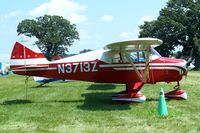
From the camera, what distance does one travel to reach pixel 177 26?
231ft

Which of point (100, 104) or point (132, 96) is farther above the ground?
point (132, 96)

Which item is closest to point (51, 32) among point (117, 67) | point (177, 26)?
point (177, 26)

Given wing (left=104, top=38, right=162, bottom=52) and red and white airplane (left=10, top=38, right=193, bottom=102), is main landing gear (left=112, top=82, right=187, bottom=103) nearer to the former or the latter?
red and white airplane (left=10, top=38, right=193, bottom=102)

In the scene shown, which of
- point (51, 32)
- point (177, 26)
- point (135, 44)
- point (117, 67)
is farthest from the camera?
point (51, 32)

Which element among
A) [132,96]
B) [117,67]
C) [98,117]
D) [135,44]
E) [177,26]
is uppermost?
[177,26]

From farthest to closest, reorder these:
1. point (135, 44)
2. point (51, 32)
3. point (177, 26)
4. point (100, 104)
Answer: point (51, 32), point (177, 26), point (100, 104), point (135, 44)

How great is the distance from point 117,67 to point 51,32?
93.2m

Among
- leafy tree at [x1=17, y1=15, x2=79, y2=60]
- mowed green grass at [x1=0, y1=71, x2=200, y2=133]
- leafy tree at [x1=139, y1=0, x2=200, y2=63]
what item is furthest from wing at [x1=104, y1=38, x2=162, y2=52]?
leafy tree at [x1=17, y1=15, x2=79, y2=60]

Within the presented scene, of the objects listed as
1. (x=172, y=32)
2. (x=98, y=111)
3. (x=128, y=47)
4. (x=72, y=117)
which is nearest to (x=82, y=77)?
(x=128, y=47)

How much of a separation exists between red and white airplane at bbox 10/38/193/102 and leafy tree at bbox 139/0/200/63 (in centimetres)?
5548

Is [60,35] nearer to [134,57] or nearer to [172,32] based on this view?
[172,32]

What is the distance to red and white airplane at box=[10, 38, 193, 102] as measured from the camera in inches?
554

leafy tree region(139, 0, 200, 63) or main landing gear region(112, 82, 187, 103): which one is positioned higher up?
leafy tree region(139, 0, 200, 63)

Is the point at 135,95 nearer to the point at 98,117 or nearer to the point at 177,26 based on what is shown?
the point at 98,117
